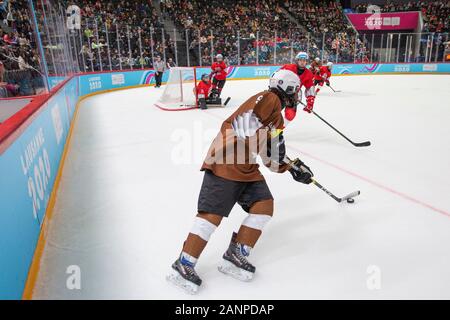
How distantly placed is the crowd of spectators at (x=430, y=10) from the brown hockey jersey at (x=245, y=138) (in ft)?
77.6

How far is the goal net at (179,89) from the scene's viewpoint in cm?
882

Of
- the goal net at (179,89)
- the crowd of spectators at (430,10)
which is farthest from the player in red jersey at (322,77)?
the crowd of spectators at (430,10)

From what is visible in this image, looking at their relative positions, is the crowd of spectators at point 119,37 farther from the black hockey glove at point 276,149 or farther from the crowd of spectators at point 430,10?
the crowd of spectators at point 430,10

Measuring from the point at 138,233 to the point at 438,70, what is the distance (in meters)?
19.8

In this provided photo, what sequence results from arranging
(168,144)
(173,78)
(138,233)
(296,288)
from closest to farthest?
1. (296,288)
2. (138,233)
3. (168,144)
4. (173,78)

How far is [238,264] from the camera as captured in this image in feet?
6.65

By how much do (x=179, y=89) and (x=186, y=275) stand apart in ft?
25.0

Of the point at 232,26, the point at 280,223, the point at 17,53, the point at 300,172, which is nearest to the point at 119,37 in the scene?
the point at 232,26

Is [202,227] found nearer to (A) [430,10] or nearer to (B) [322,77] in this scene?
(B) [322,77]

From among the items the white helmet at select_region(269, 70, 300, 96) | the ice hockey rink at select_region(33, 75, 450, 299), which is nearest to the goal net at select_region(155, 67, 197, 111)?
the ice hockey rink at select_region(33, 75, 450, 299)

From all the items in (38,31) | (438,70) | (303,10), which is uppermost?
(303,10)
